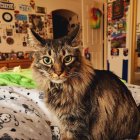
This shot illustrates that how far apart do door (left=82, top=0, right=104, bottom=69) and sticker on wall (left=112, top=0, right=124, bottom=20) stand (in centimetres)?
41

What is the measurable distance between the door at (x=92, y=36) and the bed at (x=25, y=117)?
236 centimetres

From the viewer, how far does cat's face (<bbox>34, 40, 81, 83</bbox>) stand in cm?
82

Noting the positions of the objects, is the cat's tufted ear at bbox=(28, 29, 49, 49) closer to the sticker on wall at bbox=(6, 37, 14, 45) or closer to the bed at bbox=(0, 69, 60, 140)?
the bed at bbox=(0, 69, 60, 140)

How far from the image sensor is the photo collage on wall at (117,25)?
10.5 feet

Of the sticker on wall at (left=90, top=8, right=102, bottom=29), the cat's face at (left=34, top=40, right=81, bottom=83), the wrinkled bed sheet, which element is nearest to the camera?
the wrinkled bed sheet

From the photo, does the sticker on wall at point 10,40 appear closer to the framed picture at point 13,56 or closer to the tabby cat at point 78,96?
the framed picture at point 13,56

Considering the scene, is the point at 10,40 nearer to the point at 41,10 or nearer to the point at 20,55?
the point at 20,55

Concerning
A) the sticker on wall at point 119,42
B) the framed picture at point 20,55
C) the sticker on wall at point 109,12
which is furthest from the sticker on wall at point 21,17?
the sticker on wall at point 119,42

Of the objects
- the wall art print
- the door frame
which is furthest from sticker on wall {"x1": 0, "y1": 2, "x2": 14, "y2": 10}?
the door frame

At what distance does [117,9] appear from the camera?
11.0 ft

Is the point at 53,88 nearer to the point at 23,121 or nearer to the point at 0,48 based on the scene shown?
the point at 23,121

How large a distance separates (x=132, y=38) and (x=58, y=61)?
260 cm

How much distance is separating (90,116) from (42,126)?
9.8 inches

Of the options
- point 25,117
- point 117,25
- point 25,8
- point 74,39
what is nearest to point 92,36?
point 117,25
